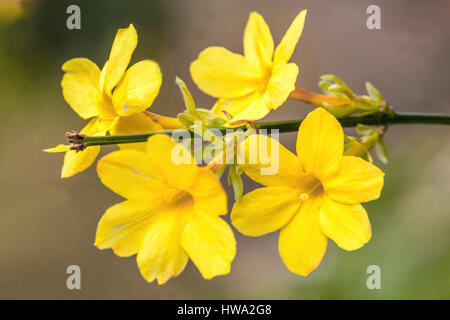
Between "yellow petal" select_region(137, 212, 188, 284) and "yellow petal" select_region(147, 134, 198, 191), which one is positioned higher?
"yellow petal" select_region(147, 134, 198, 191)

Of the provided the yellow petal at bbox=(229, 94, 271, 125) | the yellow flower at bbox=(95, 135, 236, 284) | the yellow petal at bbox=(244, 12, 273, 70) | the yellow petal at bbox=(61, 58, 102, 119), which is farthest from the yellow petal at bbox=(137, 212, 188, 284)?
the yellow petal at bbox=(244, 12, 273, 70)

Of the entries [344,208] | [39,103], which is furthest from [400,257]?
[39,103]

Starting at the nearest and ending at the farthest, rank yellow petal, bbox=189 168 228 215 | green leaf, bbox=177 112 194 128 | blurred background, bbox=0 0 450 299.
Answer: yellow petal, bbox=189 168 228 215 < green leaf, bbox=177 112 194 128 < blurred background, bbox=0 0 450 299

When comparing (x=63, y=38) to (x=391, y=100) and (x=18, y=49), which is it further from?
(x=391, y=100)

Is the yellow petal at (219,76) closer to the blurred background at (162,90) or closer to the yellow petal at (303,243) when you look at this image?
the yellow petal at (303,243)

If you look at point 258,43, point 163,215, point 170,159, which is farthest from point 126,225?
point 258,43

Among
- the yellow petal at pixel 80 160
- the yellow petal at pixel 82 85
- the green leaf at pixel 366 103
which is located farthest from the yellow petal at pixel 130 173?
the green leaf at pixel 366 103

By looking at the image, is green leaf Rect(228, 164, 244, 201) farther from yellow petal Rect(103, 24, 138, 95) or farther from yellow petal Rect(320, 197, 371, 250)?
yellow petal Rect(103, 24, 138, 95)
